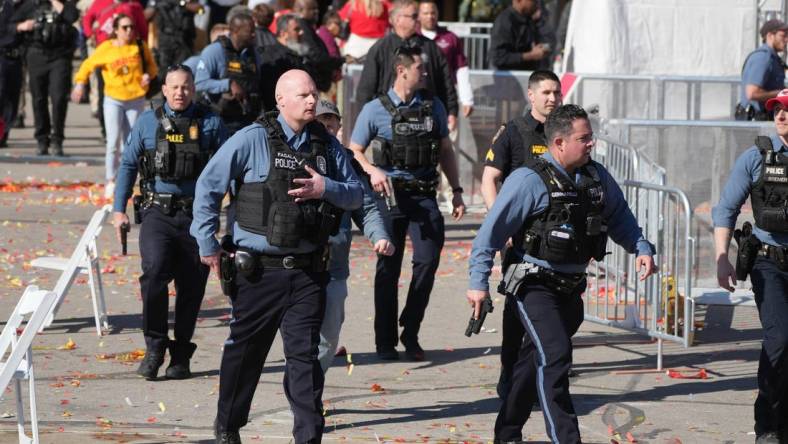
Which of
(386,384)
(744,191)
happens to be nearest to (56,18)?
(386,384)

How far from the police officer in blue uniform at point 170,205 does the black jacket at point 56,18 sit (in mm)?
9140

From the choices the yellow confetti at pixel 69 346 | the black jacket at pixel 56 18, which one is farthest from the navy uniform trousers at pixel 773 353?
the black jacket at pixel 56 18

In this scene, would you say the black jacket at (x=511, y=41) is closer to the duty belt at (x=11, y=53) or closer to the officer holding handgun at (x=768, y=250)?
the duty belt at (x=11, y=53)

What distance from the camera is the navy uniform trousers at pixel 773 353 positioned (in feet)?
23.1

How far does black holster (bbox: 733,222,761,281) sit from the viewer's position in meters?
7.23

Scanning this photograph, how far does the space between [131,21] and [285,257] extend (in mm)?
8066

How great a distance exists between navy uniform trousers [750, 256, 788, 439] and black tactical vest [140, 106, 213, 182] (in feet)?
10.8

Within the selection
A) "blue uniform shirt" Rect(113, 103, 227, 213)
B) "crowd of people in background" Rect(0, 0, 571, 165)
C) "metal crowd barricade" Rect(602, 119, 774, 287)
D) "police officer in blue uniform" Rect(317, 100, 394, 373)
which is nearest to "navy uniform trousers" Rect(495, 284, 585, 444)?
"police officer in blue uniform" Rect(317, 100, 394, 373)

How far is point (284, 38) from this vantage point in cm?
1327

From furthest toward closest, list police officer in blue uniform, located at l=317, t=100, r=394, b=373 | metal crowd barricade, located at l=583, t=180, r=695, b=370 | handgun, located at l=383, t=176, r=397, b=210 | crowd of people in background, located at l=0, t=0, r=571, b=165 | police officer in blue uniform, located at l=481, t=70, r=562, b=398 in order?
1. crowd of people in background, located at l=0, t=0, r=571, b=165
2. handgun, located at l=383, t=176, r=397, b=210
3. metal crowd barricade, located at l=583, t=180, r=695, b=370
4. police officer in blue uniform, located at l=481, t=70, r=562, b=398
5. police officer in blue uniform, located at l=317, t=100, r=394, b=373

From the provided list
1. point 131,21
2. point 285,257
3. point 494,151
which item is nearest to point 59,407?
point 285,257

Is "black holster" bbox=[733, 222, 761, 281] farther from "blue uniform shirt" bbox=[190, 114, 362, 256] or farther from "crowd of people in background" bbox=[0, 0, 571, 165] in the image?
"crowd of people in background" bbox=[0, 0, 571, 165]

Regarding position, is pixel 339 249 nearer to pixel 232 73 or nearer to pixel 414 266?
pixel 414 266

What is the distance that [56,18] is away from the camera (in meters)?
17.1
